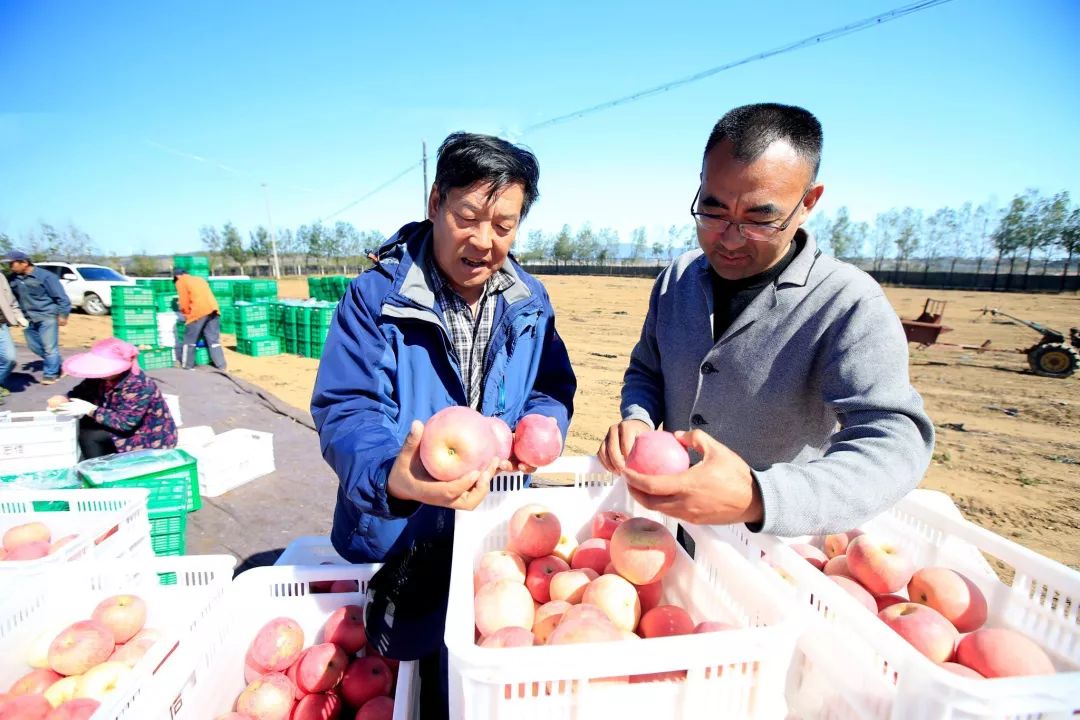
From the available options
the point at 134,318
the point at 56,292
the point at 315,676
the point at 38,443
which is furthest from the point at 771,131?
the point at 134,318

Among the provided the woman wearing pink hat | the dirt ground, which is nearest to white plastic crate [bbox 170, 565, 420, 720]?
the woman wearing pink hat

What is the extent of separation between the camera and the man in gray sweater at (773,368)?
1416 mm

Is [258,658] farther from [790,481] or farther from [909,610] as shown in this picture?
[909,610]

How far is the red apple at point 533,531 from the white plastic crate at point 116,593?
3.62 ft

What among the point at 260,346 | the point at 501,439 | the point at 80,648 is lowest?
the point at 260,346

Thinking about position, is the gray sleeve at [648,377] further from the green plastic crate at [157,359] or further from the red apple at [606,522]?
the green plastic crate at [157,359]

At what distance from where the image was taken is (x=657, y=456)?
1.65 meters

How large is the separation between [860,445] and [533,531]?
1.10m

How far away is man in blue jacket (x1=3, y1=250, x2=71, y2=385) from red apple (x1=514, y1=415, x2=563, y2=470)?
11558 millimetres

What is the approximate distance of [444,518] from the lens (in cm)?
225

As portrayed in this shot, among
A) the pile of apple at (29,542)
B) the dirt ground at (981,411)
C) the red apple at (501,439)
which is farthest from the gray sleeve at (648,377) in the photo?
the dirt ground at (981,411)

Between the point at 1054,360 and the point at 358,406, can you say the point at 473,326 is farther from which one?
the point at 1054,360

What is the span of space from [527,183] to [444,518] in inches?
57.1

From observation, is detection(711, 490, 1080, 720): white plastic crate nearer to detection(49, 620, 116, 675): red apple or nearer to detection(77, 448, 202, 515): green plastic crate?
detection(49, 620, 116, 675): red apple
